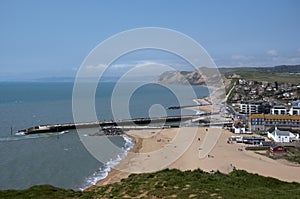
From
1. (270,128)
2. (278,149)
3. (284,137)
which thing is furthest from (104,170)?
(270,128)

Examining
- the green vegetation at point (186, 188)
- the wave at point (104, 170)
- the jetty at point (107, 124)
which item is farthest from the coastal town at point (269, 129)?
the green vegetation at point (186, 188)

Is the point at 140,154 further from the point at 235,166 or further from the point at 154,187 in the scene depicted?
the point at 154,187

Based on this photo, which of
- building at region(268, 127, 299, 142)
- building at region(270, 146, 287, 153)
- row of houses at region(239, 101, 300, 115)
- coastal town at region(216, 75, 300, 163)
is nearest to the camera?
building at region(270, 146, 287, 153)

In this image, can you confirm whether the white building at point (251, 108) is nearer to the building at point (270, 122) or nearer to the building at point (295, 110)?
the building at point (295, 110)

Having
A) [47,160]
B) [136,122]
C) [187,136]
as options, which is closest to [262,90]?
[136,122]

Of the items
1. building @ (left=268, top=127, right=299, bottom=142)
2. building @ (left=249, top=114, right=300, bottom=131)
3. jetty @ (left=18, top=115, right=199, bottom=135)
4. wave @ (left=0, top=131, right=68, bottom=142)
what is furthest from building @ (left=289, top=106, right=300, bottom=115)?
wave @ (left=0, top=131, right=68, bottom=142)

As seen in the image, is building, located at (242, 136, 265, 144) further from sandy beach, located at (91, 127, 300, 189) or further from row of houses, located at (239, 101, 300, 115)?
row of houses, located at (239, 101, 300, 115)

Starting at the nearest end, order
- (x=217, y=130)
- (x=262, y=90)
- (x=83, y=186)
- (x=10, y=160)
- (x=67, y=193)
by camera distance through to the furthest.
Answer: (x=67, y=193) < (x=83, y=186) < (x=10, y=160) < (x=217, y=130) < (x=262, y=90)
